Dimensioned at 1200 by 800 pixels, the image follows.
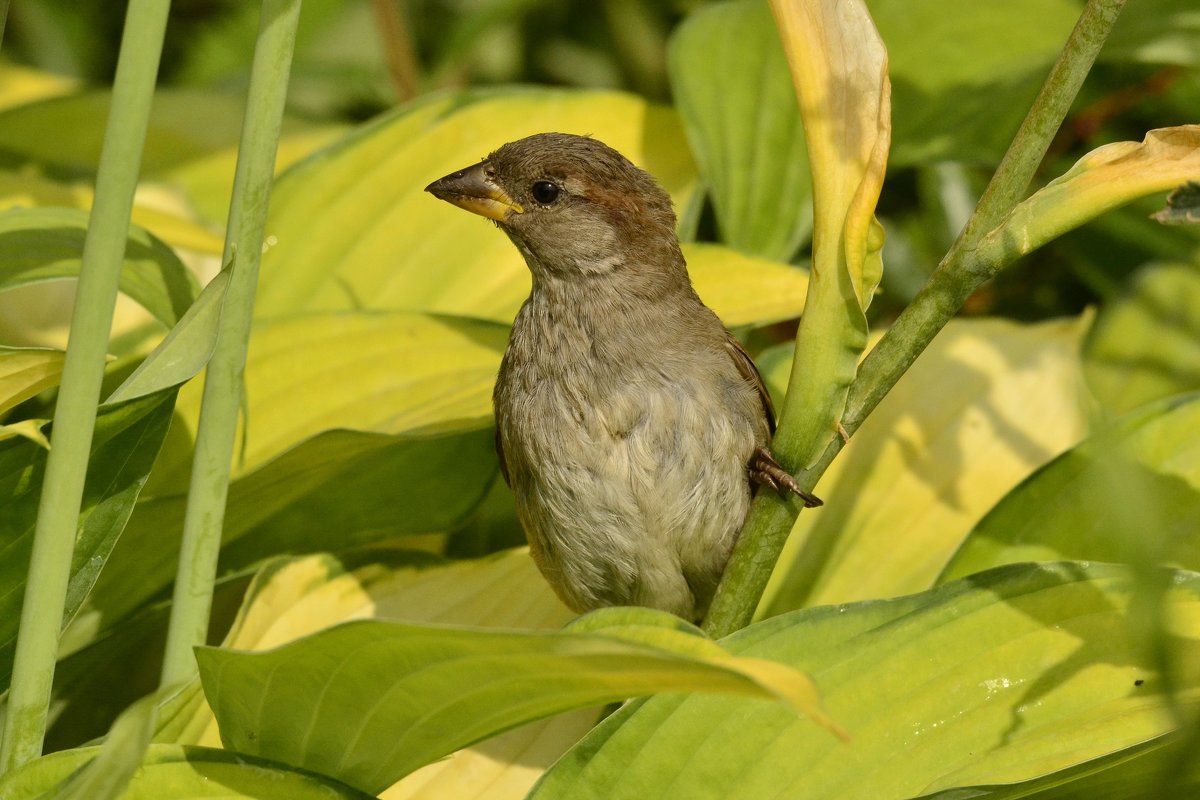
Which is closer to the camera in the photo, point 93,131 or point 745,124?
point 745,124

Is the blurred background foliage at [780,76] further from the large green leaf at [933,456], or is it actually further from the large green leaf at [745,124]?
the large green leaf at [933,456]

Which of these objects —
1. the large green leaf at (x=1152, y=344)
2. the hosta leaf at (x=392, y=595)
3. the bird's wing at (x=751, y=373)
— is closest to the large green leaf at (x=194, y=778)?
the hosta leaf at (x=392, y=595)

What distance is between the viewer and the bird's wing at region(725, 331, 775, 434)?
186 cm

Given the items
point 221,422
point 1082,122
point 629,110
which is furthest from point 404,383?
point 1082,122

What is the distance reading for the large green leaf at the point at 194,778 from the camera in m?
1.23

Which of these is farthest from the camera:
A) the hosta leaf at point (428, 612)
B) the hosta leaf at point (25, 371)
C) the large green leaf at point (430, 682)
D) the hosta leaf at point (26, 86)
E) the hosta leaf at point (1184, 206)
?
the hosta leaf at point (26, 86)

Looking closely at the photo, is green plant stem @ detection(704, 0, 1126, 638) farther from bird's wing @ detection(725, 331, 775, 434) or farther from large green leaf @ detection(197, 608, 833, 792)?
bird's wing @ detection(725, 331, 775, 434)

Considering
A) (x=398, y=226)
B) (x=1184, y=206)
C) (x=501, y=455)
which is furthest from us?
(x=398, y=226)

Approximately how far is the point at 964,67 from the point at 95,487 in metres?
1.69

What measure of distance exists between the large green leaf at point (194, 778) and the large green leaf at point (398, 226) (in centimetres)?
110

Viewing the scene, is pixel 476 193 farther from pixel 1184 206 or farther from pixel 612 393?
pixel 1184 206

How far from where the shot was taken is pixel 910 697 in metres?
1.38

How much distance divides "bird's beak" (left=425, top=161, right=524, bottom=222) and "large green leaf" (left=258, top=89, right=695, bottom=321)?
1.10 ft

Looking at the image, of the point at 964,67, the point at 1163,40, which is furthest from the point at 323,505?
the point at 1163,40
